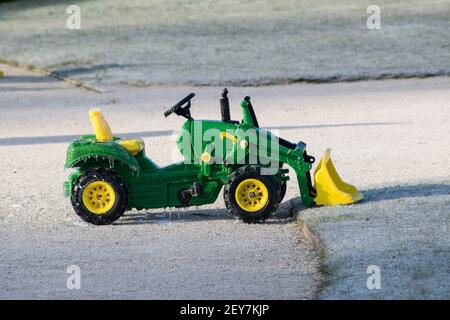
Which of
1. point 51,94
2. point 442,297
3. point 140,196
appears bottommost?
point 442,297

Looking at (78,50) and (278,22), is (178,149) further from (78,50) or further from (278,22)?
(278,22)

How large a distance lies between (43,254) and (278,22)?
15.2m

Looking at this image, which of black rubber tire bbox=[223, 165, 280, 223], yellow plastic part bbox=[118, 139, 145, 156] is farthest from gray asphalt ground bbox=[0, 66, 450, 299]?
yellow plastic part bbox=[118, 139, 145, 156]

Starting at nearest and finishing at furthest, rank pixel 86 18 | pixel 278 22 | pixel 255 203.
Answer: pixel 255 203 → pixel 278 22 → pixel 86 18

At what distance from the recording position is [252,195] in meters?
8.87

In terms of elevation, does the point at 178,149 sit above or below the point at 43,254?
above

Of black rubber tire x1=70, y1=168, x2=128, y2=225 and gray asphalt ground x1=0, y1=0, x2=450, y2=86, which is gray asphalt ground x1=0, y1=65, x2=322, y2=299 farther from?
gray asphalt ground x1=0, y1=0, x2=450, y2=86

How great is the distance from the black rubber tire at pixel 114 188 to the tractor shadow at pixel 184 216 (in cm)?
18

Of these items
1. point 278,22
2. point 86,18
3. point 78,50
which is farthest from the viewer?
point 86,18

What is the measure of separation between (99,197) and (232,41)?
1250 cm

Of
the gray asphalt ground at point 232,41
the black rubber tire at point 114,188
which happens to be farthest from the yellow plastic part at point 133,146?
the gray asphalt ground at point 232,41

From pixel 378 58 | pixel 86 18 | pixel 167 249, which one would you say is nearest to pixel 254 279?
pixel 167 249

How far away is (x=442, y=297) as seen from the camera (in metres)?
6.57

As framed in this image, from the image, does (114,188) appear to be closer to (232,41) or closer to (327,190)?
(327,190)
